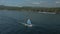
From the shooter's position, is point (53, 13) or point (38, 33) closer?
point (38, 33)

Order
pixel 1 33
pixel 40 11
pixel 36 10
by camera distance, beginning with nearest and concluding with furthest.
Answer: pixel 1 33 < pixel 40 11 < pixel 36 10

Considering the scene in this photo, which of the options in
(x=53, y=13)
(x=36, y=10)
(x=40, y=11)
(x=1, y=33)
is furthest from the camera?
(x=36, y=10)

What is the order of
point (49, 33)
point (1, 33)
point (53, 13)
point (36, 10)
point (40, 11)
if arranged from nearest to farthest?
point (1, 33) < point (49, 33) < point (53, 13) < point (40, 11) < point (36, 10)

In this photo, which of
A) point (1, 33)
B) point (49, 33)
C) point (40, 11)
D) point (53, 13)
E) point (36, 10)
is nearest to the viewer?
point (1, 33)

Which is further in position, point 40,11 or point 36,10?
point 36,10

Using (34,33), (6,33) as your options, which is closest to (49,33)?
(34,33)

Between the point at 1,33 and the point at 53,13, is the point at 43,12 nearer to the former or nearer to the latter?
the point at 53,13

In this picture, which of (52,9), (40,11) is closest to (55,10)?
(52,9)

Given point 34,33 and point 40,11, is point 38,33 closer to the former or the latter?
point 34,33

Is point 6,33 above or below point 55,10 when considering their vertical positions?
above
